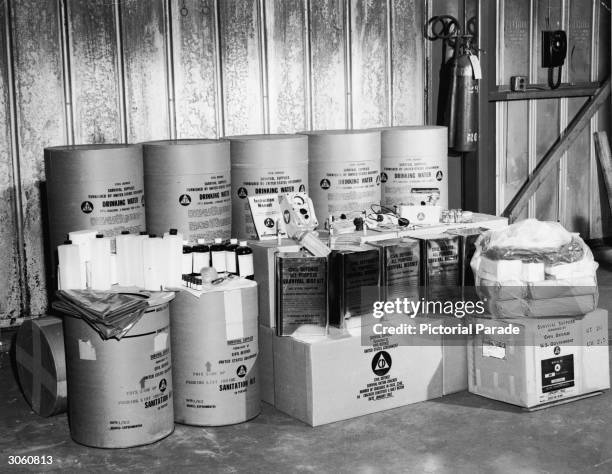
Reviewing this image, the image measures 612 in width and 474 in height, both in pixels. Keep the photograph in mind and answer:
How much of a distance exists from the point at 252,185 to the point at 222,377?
4.07 ft

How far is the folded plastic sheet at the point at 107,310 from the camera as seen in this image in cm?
384

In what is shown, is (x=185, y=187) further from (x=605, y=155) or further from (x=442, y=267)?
(x=605, y=155)

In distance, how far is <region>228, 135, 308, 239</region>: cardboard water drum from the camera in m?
5.02

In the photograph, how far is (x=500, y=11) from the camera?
7320 mm

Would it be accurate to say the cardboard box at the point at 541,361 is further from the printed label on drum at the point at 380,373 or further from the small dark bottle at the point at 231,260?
the small dark bottle at the point at 231,260

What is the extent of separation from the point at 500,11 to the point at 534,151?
123 centimetres

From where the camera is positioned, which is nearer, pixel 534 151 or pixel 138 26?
pixel 138 26

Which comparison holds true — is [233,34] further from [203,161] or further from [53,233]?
[53,233]

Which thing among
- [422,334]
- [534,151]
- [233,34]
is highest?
[233,34]

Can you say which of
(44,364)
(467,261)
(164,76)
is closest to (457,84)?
(164,76)

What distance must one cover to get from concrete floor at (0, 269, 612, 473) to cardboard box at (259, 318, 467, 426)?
7cm

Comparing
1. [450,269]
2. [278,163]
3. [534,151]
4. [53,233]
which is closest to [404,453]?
[450,269]

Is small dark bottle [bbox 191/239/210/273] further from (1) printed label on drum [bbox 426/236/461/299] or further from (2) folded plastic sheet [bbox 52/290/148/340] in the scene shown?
(1) printed label on drum [bbox 426/236/461/299]

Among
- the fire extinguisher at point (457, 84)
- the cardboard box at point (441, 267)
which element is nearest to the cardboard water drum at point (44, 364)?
the cardboard box at point (441, 267)
